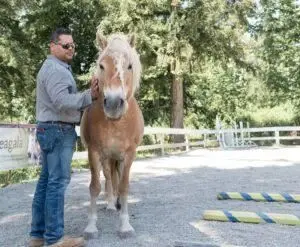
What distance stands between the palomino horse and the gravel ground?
1.33 ft

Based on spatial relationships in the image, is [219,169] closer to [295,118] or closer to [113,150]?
[113,150]

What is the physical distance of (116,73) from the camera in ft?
14.8

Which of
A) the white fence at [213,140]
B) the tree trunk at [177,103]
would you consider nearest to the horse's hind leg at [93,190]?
the white fence at [213,140]

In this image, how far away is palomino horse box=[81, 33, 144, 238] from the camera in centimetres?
464

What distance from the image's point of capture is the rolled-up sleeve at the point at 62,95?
14.1 feet

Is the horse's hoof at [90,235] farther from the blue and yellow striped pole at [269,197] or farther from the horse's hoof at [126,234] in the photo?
the blue and yellow striped pole at [269,197]

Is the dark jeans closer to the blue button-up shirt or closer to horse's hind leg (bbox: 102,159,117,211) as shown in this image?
the blue button-up shirt

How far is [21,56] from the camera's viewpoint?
18391 millimetres

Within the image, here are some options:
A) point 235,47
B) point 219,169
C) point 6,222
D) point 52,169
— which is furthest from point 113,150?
point 235,47

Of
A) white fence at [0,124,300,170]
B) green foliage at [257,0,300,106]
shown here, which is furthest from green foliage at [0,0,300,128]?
white fence at [0,124,300,170]

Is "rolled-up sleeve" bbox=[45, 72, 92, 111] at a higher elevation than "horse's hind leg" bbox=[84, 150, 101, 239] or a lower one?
higher

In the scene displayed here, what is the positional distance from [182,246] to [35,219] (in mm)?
1533

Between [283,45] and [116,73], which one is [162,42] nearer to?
[283,45]

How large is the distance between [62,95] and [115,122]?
917mm
